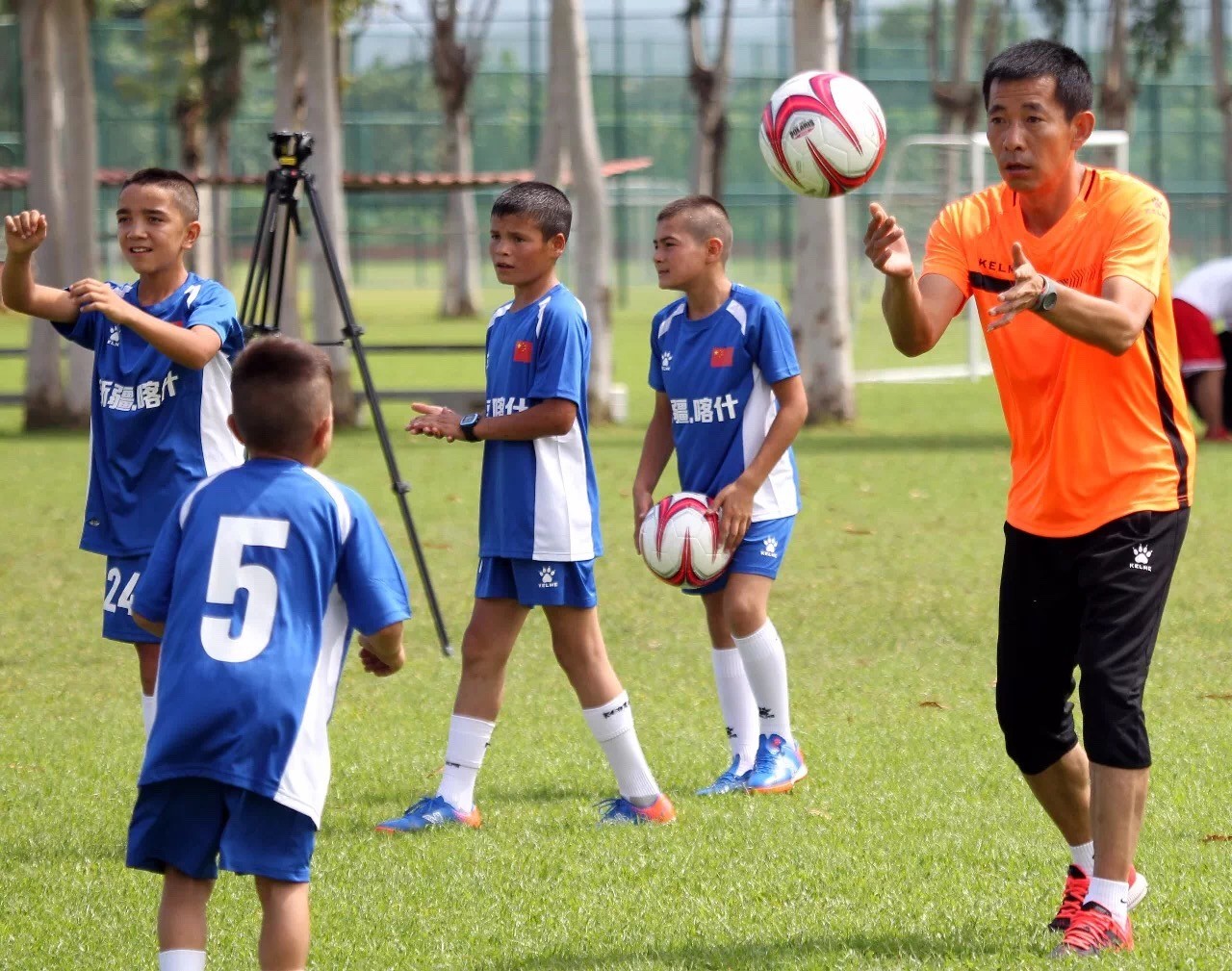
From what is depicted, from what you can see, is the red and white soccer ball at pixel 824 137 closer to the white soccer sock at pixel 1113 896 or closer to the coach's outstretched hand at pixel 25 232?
the coach's outstretched hand at pixel 25 232

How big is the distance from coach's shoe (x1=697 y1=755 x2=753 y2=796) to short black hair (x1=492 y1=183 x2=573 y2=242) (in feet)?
6.13

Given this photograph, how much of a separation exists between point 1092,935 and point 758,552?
2.20 m

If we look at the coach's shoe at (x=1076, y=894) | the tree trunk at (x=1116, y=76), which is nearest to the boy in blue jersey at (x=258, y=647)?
the coach's shoe at (x=1076, y=894)

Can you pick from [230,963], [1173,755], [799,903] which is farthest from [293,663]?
[1173,755]

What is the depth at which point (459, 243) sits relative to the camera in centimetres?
4328

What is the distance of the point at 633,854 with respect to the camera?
5.37 metres

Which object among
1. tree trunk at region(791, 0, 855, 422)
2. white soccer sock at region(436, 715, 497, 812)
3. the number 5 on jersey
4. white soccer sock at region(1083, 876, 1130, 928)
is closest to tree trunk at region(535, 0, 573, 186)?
tree trunk at region(791, 0, 855, 422)

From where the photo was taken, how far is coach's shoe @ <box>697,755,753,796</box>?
20.1 ft

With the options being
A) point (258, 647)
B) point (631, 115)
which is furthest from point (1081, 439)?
point (631, 115)

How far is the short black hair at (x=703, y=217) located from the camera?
6.18m

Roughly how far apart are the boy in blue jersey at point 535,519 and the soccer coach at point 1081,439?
59.1 inches

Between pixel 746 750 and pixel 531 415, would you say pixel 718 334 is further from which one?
pixel 746 750

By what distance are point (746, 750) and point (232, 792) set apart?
9.60ft

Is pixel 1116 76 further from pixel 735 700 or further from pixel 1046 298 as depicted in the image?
pixel 1046 298
